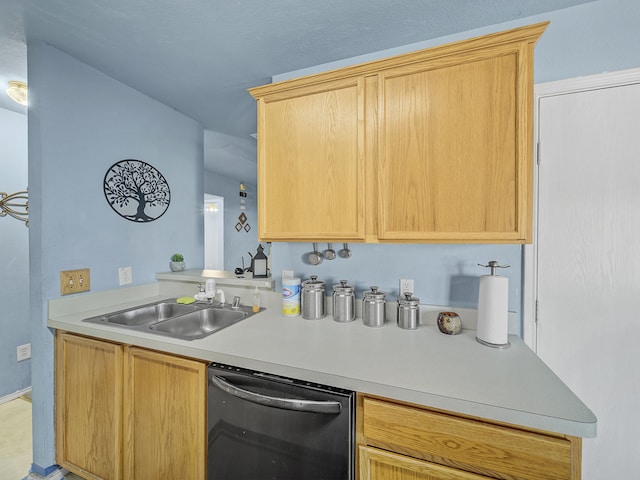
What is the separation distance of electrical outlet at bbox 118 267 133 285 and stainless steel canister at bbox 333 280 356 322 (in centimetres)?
153

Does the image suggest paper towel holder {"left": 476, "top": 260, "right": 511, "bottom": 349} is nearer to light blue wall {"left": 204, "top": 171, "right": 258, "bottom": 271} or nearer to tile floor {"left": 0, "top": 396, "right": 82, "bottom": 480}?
tile floor {"left": 0, "top": 396, "right": 82, "bottom": 480}

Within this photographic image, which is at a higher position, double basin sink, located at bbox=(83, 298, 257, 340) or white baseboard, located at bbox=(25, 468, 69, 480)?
double basin sink, located at bbox=(83, 298, 257, 340)

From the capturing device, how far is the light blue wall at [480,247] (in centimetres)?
118

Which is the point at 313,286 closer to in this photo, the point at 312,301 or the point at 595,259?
the point at 312,301

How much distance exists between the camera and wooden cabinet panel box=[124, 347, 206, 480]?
114 cm

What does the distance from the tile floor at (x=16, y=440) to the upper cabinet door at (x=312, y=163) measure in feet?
6.38

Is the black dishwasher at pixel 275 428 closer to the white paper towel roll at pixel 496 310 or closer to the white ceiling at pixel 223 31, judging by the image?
the white paper towel roll at pixel 496 310

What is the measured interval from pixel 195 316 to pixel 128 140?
1368 mm

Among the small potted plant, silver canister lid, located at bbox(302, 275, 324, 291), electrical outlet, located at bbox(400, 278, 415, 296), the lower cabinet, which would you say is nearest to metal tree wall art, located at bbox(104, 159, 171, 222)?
the small potted plant

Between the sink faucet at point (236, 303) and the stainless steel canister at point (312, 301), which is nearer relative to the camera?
the stainless steel canister at point (312, 301)

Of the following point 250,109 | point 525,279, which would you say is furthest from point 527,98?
point 250,109

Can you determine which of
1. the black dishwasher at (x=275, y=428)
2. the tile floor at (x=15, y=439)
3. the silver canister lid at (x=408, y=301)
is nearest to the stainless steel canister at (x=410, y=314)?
the silver canister lid at (x=408, y=301)

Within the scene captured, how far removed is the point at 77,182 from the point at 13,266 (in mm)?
1349

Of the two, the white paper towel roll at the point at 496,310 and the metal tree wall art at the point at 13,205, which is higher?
the metal tree wall art at the point at 13,205
